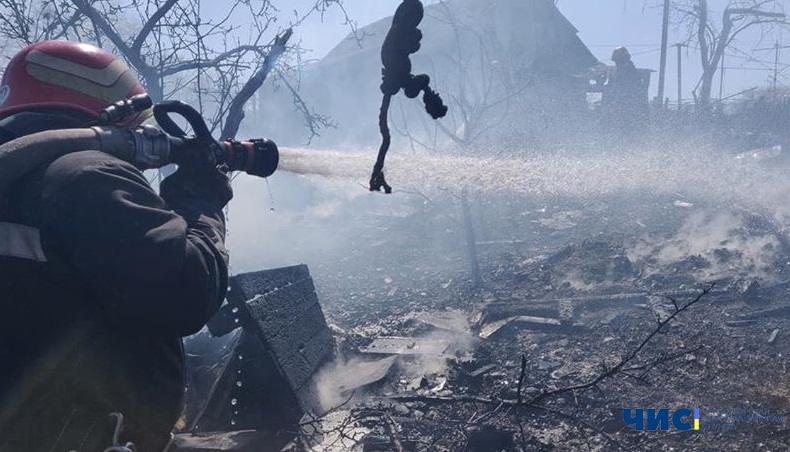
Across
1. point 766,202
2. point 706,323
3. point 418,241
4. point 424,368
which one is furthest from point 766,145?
point 424,368

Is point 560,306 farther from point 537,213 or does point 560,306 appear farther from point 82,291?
point 537,213

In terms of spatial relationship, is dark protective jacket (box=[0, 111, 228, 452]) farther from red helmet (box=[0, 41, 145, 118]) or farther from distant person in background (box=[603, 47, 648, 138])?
distant person in background (box=[603, 47, 648, 138])

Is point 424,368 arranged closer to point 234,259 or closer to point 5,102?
point 5,102

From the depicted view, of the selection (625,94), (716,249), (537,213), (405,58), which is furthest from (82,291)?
A: (625,94)

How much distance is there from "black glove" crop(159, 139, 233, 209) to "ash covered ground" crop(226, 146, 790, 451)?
1957 mm

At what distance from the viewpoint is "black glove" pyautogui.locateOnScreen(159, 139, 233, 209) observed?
210 cm

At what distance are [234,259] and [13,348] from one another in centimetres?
1543

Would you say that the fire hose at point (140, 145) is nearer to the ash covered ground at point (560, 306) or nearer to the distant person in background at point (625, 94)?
the ash covered ground at point (560, 306)

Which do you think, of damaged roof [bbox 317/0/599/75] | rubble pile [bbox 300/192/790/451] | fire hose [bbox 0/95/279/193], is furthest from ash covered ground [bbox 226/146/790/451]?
damaged roof [bbox 317/0/599/75]

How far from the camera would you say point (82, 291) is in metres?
1.58

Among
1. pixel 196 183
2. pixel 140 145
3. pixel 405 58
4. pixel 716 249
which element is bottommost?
pixel 716 249

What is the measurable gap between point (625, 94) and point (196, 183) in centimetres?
2609

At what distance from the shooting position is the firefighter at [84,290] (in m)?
1.50

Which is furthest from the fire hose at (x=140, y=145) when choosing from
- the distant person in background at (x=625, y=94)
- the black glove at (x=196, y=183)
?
the distant person in background at (x=625, y=94)
